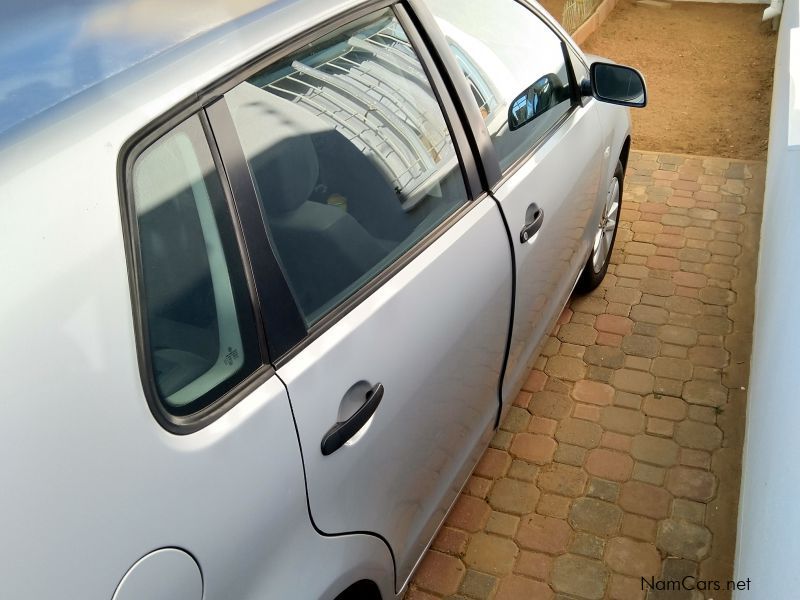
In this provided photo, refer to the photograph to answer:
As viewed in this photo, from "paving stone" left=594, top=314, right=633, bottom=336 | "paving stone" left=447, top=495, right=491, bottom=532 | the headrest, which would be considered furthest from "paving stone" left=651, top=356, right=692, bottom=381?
the headrest

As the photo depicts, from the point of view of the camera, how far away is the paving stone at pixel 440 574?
8.18ft

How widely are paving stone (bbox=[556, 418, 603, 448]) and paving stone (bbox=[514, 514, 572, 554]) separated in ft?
1.42

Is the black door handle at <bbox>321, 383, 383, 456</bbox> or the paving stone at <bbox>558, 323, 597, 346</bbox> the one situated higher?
the black door handle at <bbox>321, 383, 383, 456</bbox>

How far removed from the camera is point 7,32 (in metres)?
1.52

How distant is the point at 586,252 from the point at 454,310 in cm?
157

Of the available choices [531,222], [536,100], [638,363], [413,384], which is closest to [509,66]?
[536,100]

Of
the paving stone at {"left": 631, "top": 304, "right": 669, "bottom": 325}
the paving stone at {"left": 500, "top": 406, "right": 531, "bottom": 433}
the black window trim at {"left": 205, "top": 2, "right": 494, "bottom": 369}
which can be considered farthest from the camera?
the paving stone at {"left": 631, "top": 304, "right": 669, "bottom": 325}

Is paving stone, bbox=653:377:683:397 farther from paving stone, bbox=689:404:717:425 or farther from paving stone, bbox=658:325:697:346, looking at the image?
paving stone, bbox=658:325:697:346

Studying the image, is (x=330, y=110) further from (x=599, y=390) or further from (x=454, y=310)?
(x=599, y=390)

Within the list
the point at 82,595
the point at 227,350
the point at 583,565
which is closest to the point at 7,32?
the point at 227,350

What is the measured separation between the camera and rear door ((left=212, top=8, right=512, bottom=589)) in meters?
1.51

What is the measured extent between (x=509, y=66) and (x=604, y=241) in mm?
1472

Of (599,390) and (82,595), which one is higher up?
(82,595)

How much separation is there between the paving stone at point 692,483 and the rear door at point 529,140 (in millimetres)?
721
